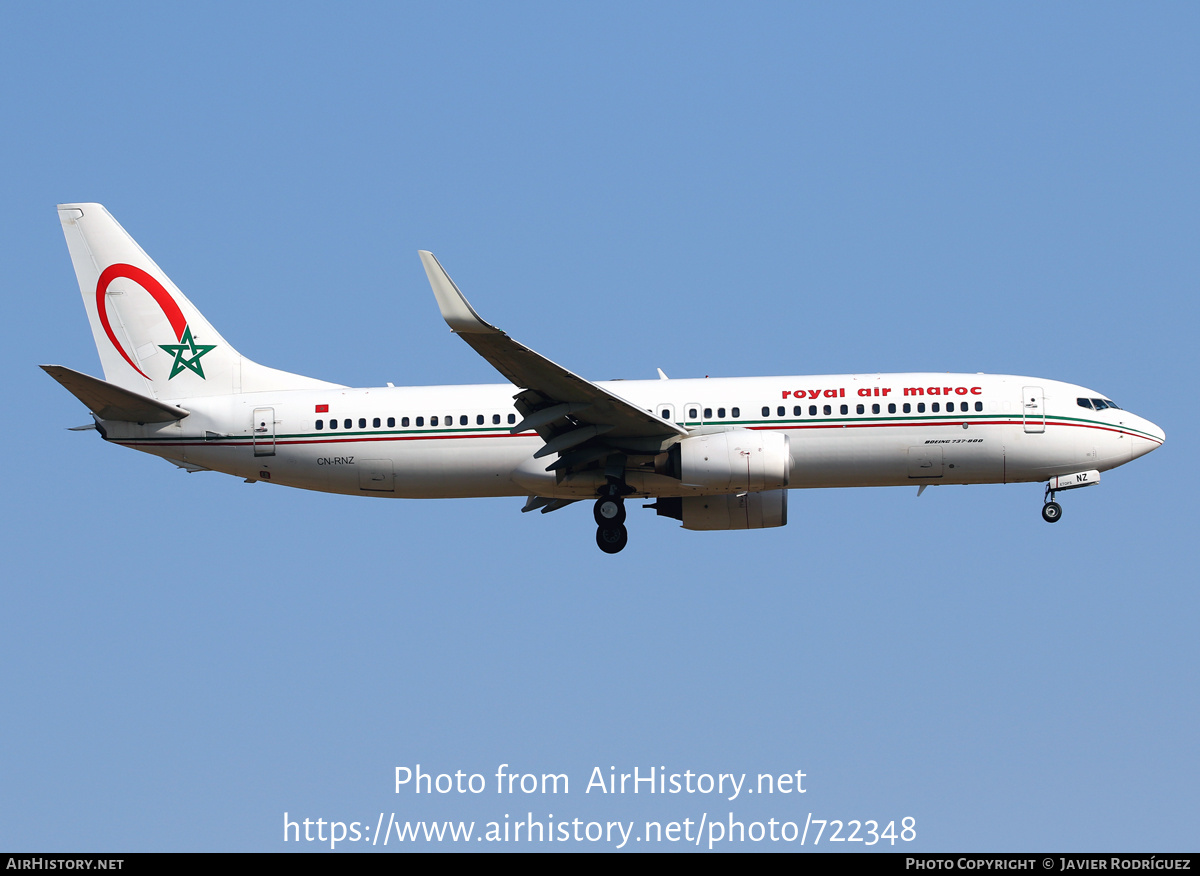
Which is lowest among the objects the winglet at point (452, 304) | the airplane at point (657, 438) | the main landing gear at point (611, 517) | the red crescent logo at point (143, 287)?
the main landing gear at point (611, 517)

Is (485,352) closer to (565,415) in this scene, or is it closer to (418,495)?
(565,415)

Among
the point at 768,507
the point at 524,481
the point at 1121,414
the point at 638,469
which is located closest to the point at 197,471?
the point at 524,481

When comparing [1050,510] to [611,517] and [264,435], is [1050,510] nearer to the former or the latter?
[611,517]

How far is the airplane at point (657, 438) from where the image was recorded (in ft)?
113

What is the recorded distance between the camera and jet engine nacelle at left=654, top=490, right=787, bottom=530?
3656cm

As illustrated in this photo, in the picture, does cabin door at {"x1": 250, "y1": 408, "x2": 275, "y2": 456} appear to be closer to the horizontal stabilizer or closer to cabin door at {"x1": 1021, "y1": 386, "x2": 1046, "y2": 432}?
the horizontal stabilizer

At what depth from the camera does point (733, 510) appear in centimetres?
3669

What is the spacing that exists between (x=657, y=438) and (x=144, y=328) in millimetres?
14803

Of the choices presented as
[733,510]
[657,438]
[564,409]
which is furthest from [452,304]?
[733,510]

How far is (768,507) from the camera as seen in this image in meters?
36.6

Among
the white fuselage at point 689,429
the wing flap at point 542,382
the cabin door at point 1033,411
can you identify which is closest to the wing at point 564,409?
the wing flap at point 542,382

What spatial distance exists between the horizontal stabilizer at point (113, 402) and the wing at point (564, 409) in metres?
9.41

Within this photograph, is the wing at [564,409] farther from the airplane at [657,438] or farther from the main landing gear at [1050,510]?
the main landing gear at [1050,510]
